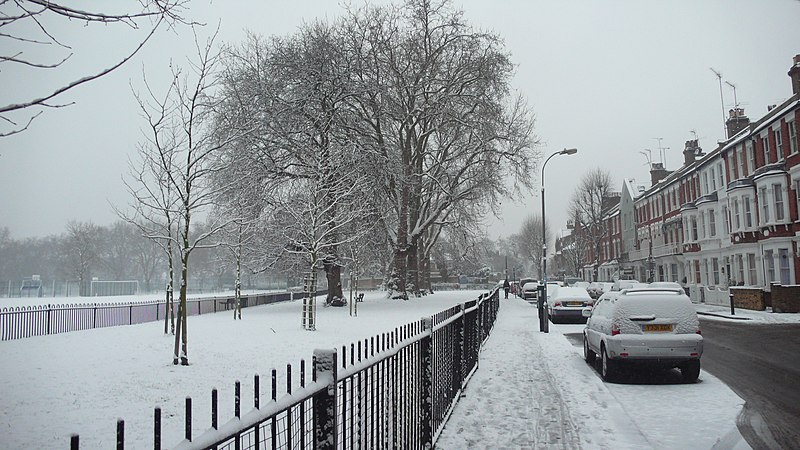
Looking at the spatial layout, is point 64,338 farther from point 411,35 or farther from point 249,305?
point 411,35

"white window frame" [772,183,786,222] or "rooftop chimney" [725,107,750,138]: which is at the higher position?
"rooftop chimney" [725,107,750,138]

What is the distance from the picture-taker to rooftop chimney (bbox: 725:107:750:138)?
1577 inches

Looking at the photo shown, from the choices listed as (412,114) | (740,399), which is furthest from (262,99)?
(740,399)

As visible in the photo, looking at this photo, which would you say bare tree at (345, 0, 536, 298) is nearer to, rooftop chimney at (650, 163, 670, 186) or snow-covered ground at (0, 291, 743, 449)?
snow-covered ground at (0, 291, 743, 449)

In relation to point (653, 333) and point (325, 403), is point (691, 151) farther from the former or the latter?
point (325, 403)

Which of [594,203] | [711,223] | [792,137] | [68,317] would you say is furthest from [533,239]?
[68,317]

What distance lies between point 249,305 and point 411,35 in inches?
727

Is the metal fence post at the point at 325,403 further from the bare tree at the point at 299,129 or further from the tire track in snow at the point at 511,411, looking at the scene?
the bare tree at the point at 299,129

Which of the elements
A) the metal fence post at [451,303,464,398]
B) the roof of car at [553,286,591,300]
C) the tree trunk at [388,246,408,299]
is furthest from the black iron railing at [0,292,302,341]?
the roof of car at [553,286,591,300]

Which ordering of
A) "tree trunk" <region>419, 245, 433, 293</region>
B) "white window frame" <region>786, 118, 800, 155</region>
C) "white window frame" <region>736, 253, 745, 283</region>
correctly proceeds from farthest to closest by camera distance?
"tree trunk" <region>419, 245, 433, 293</region>, "white window frame" <region>736, 253, 745, 283</region>, "white window frame" <region>786, 118, 800, 155</region>

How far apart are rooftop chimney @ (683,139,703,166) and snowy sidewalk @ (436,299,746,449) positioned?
45.0 m

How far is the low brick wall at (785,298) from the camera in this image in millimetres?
25984

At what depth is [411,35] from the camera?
3281 centimetres

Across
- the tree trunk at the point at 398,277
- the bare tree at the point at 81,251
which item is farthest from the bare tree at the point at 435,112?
the bare tree at the point at 81,251
